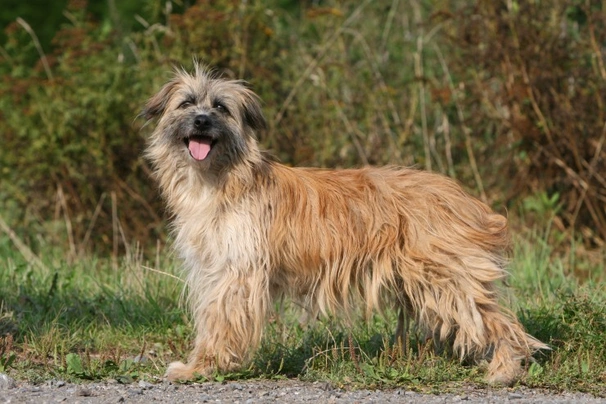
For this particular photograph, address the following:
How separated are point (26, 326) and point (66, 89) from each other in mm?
4376

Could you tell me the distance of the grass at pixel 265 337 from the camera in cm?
606

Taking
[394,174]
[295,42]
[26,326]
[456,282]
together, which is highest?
[295,42]

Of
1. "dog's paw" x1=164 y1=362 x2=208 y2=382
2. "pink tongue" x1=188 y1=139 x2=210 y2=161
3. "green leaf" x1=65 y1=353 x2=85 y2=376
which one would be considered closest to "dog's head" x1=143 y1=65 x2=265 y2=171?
"pink tongue" x1=188 y1=139 x2=210 y2=161

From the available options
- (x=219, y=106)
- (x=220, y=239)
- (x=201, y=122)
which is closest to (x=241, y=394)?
(x=220, y=239)

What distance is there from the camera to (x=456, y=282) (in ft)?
19.9

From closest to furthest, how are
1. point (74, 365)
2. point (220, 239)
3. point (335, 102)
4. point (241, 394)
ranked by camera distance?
point (241, 394)
point (74, 365)
point (220, 239)
point (335, 102)

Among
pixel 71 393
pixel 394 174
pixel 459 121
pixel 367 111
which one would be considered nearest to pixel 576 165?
pixel 459 121

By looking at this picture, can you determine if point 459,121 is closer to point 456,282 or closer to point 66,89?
point 66,89

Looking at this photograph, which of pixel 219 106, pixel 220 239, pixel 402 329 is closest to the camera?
pixel 220 239

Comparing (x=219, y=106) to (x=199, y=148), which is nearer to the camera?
(x=199, y=148)

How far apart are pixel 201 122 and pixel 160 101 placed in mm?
530

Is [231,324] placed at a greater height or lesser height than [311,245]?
lesser

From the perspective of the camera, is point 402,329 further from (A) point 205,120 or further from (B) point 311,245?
(A) point 205,120

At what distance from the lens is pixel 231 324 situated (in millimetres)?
6074
